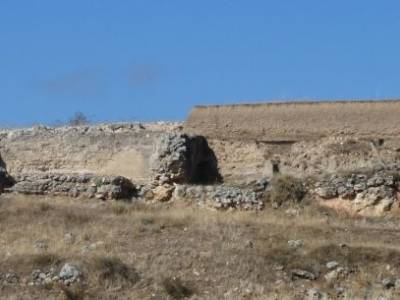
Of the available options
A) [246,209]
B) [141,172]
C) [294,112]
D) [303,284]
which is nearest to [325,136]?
[294,112]

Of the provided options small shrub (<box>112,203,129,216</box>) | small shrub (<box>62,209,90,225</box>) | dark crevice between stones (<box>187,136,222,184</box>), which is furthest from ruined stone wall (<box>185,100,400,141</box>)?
small shrub (<box>62,209,90,225</box>)

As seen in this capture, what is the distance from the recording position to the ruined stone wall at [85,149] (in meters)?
32.2

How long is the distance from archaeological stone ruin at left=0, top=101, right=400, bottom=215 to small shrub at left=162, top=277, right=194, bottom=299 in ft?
20.3

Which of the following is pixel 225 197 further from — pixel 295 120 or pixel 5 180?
pixel 5 180

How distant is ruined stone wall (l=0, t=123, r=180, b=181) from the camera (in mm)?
32156

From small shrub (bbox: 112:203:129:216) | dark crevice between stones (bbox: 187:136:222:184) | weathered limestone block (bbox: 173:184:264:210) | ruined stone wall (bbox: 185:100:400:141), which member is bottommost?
small shrub (bbox: 112:203:129:216)

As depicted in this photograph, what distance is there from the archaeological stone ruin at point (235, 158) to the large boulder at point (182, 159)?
0.02m

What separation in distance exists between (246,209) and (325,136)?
2.87 m

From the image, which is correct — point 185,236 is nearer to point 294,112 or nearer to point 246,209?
point 246,209

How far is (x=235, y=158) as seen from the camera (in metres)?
30.8

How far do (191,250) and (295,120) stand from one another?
22.4 feet

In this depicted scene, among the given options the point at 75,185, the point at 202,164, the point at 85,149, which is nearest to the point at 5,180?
the point at 75,185

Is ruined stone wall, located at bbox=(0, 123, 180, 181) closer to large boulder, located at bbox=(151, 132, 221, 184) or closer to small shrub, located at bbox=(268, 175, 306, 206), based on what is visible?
large boulder, located at bbox=(151, 132, 221, 184)

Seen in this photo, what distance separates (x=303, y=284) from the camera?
74.9 feet
